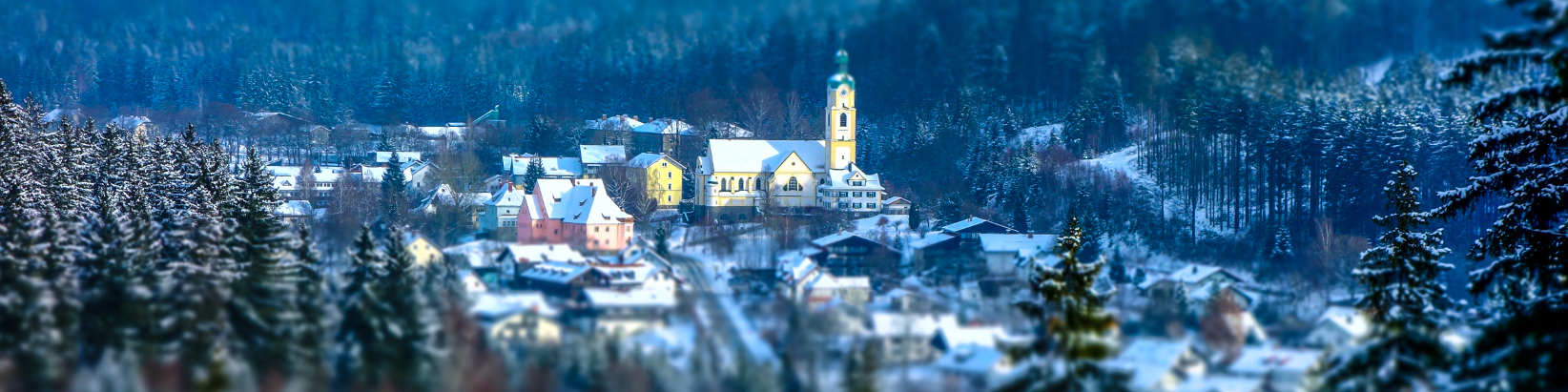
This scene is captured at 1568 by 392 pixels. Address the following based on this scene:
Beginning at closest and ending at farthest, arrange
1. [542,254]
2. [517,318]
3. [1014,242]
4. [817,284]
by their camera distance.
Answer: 1. [517,318]
2. [817,284]
3. [542,254]
4. [1014,242]

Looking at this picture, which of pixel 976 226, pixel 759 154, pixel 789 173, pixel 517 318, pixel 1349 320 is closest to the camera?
pixel 1349 320

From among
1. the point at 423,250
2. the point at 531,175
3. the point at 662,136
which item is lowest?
the point at 423,250

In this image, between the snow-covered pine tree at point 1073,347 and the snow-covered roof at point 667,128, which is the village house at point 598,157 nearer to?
the snow-covered roof at point 667,128

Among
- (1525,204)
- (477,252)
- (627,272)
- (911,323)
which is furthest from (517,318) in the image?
(477,252)

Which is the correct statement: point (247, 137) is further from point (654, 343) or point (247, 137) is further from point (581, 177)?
point (654, 343)

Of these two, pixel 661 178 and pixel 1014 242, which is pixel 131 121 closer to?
pixel 661 178

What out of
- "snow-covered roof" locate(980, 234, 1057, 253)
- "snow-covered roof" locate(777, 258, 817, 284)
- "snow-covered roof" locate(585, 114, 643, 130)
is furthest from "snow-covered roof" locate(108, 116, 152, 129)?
"snow-covered roof" locate(980, 234, 1057, 253)

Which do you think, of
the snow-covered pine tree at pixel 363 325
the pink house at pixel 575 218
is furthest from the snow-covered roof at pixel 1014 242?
the snow-covered pine tree at pixel 363 325
